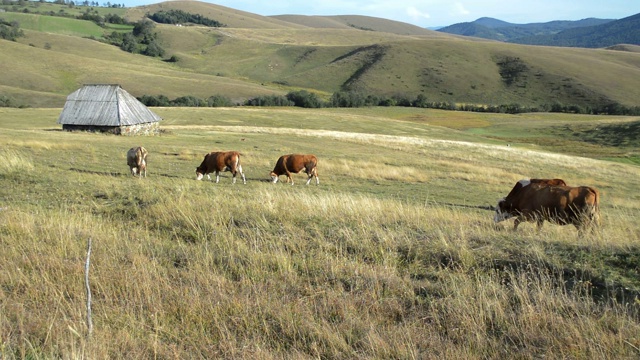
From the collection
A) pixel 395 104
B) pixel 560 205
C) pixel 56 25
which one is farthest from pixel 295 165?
pixel 56 25

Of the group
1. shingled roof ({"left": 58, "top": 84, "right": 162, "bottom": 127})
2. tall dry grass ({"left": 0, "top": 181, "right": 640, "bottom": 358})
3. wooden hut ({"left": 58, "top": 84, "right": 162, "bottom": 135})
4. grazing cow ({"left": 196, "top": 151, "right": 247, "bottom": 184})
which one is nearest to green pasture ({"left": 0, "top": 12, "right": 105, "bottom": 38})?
shingled roof ({"left": 58, "top": 84, "right": 162, "bottom": 127})

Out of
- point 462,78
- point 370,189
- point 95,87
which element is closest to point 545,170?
point 370,189

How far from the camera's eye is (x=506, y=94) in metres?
126

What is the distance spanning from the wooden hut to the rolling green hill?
125 feet

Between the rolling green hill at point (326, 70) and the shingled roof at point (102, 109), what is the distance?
3779 centimetres

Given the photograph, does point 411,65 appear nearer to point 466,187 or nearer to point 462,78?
point 462,78

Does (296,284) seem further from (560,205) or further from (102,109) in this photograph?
(102,109)

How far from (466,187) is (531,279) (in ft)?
61.8

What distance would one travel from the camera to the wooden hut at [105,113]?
4372 cm

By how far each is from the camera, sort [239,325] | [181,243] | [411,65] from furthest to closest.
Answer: [411,65]
[181,243]
[239,325]

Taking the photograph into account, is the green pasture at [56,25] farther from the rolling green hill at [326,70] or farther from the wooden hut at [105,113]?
the wooden hut at [105,113]

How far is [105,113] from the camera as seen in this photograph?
145ft

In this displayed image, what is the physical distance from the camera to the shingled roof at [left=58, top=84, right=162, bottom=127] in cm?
4384

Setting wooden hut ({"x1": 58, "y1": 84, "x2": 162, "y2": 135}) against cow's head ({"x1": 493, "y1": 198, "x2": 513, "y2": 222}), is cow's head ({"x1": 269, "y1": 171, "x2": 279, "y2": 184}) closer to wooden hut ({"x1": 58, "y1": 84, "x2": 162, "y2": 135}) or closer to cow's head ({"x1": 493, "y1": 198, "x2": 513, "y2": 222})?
cow's head ({"x1": 493, "y1": 198, "x2": 513, "y2": 222})
